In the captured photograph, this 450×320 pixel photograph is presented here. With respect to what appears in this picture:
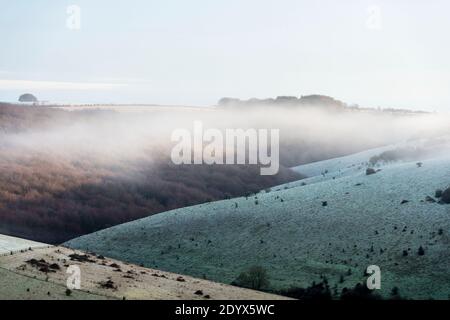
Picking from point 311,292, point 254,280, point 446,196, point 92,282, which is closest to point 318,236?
point 254,280

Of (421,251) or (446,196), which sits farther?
(446,196)

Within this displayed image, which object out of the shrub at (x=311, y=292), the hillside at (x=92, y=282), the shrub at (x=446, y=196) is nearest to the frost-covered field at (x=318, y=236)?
the shrub at (x=446, y=196)

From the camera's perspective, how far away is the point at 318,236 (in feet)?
151

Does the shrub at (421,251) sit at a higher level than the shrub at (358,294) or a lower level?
higher

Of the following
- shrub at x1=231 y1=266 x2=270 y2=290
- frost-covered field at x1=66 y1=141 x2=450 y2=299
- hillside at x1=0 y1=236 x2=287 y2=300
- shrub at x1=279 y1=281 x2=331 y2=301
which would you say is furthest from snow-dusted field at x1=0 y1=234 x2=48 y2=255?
shrub at x1=279 y1=281 x2=331 y2=301

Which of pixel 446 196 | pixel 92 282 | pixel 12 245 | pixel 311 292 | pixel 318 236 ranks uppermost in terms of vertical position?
pixel 446 196

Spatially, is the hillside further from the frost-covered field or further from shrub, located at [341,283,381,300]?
the frost-covered field

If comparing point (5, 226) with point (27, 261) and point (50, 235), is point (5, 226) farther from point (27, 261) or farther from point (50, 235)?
point (27, 261)

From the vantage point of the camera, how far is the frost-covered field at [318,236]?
39241 mm

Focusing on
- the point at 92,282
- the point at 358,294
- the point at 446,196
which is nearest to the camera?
the point at 92,282

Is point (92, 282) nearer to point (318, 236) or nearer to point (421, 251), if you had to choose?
point (318, 236)

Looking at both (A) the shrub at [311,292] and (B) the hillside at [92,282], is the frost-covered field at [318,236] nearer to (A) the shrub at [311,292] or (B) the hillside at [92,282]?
(A) the shrub at [311,292]

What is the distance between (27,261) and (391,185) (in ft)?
107
